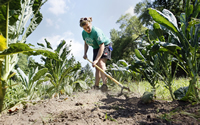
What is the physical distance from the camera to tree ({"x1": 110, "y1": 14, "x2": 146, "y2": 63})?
1549 cm

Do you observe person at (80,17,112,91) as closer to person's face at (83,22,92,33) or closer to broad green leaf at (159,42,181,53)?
person's face at (83,22,92,33)

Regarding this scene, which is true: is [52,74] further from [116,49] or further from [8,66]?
[116,49]

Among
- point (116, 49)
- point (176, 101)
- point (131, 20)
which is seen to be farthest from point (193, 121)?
point (131, 20)

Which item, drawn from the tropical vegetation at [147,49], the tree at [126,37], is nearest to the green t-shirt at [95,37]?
the tropical vegetation at [147,49]

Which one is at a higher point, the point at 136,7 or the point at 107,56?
the point at 136,7

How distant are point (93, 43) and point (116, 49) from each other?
12934mm

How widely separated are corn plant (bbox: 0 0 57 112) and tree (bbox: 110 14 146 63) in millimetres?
6324

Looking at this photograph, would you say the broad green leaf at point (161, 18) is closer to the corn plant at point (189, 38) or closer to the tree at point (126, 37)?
the corn plant at point (189, 38)

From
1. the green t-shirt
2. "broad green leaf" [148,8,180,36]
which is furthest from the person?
"broad green leaf" [148,8,180,36]

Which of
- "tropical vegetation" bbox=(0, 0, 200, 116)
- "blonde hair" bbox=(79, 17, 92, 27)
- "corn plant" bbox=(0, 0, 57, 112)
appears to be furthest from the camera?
"blonde hair" bbox=(79, 17, 92, 27)

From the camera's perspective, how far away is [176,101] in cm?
143

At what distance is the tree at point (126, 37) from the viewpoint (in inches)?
610

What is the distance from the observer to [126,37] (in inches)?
677

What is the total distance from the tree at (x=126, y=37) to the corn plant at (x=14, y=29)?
6.32 m
